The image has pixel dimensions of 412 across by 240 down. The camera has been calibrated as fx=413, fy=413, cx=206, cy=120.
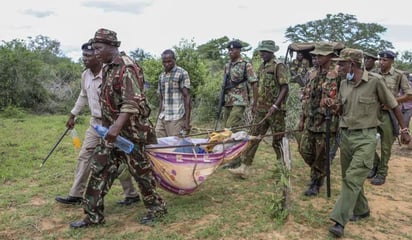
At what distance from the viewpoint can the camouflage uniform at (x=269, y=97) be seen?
5.46 meters

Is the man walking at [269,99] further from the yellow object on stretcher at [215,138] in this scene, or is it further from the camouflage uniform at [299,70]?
the camouflage uniform at [299,70]

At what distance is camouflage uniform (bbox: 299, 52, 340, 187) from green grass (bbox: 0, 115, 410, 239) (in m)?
0.40

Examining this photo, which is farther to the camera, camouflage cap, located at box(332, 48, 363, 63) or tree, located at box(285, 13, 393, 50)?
Result: tree, located at box(285, 13, 393, 50)

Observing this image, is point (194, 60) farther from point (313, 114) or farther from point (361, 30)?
point (361, 30)

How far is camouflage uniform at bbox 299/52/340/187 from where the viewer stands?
15.6 feet

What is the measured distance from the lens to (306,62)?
25.1ft

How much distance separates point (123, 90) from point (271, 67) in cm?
249

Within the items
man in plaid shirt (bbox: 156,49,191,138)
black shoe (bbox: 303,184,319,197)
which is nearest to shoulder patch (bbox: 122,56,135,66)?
man in plaid shirt (bbox: 156,49,191,138)

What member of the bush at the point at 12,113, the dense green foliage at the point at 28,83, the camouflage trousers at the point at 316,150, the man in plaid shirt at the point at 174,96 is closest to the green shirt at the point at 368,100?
the camouflage trousers at the point at 316,150

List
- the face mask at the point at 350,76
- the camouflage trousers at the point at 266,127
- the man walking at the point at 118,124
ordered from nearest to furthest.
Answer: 1. the man walking at the point at 118,124
2. the face mask at the point at 350,76
3. the camouflage trousers at the point at 266,127

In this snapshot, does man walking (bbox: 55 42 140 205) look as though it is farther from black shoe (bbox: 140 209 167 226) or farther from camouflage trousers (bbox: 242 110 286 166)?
camouflage trousers (bbox: 242 110 286 166)

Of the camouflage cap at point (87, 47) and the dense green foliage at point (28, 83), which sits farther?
the dense green foliage at point (28, 83)

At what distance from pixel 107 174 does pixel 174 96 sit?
193 cm

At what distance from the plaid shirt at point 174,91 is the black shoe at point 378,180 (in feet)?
9.10
